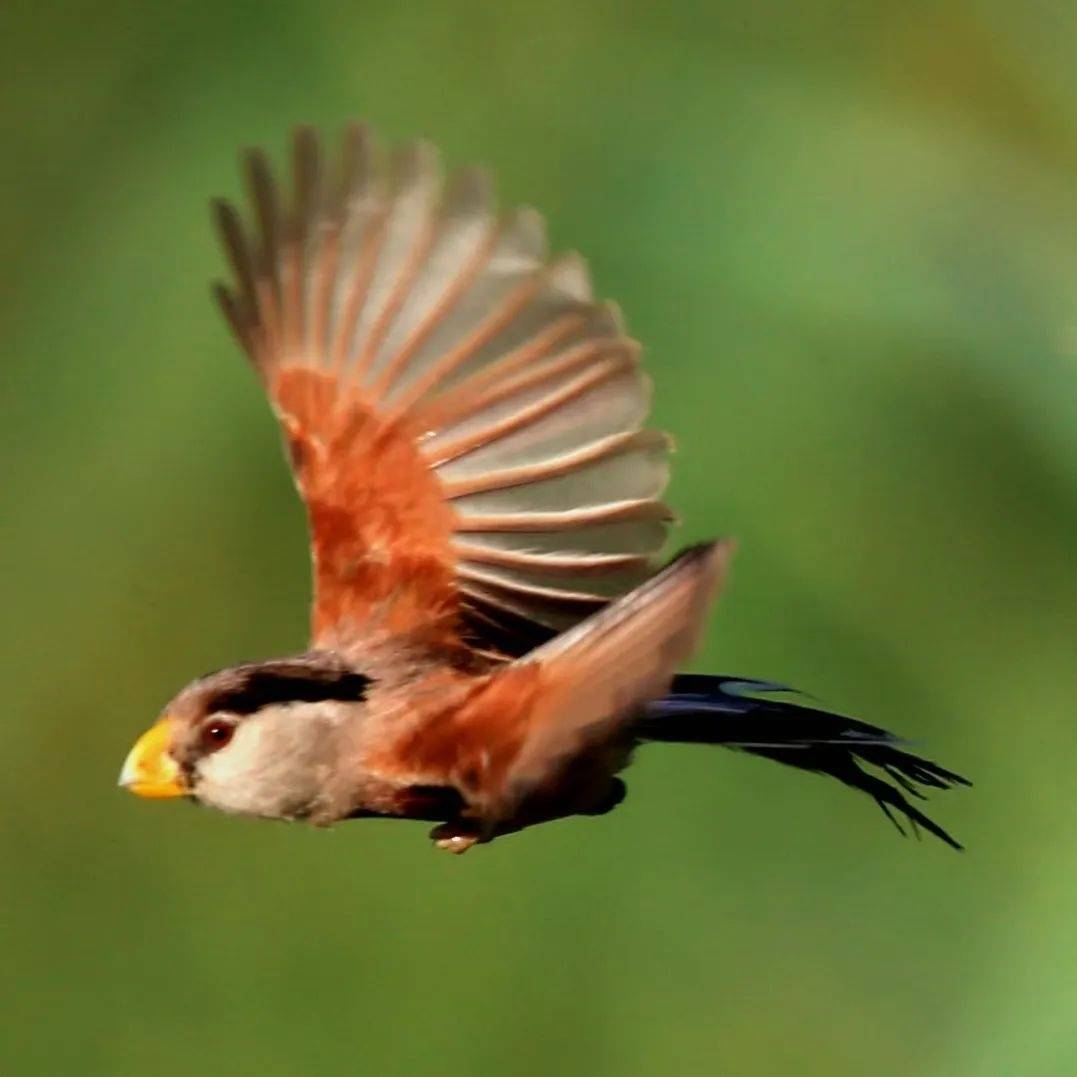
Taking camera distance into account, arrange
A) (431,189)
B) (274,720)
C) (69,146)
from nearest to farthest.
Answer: (274,720) → (431,189) → (69,146)

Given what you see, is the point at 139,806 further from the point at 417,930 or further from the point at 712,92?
the point at 712,92

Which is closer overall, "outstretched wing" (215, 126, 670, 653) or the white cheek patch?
the white cheek patch

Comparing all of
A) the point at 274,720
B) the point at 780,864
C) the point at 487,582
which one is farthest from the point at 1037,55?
the point at 274,720

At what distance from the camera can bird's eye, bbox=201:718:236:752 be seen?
714mm

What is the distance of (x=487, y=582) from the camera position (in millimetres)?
850

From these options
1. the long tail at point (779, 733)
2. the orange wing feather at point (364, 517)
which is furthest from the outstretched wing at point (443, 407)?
the long tail at point (779, 733)

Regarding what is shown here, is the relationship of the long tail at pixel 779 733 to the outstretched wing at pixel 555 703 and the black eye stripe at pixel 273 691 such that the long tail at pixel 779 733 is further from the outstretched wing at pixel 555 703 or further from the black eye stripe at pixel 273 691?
the black eye stripe at pixel 273 691

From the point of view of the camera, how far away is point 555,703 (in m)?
0.63

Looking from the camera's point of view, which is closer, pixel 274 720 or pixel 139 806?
pixel 274 720

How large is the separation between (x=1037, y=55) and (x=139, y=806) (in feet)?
3.08

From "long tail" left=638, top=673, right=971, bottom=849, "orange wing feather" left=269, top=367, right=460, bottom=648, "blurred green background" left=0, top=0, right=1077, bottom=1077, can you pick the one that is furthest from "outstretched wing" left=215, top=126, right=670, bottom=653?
"blurred green background" left=0, top=0, right=1077, bottom=1077

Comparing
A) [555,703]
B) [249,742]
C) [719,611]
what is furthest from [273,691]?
[719,611]

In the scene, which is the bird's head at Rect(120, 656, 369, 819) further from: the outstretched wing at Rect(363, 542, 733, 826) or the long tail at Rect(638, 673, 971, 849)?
the long tail at Rect(638, 673, 971, 849)

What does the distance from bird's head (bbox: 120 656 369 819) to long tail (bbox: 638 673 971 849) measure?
136mm
